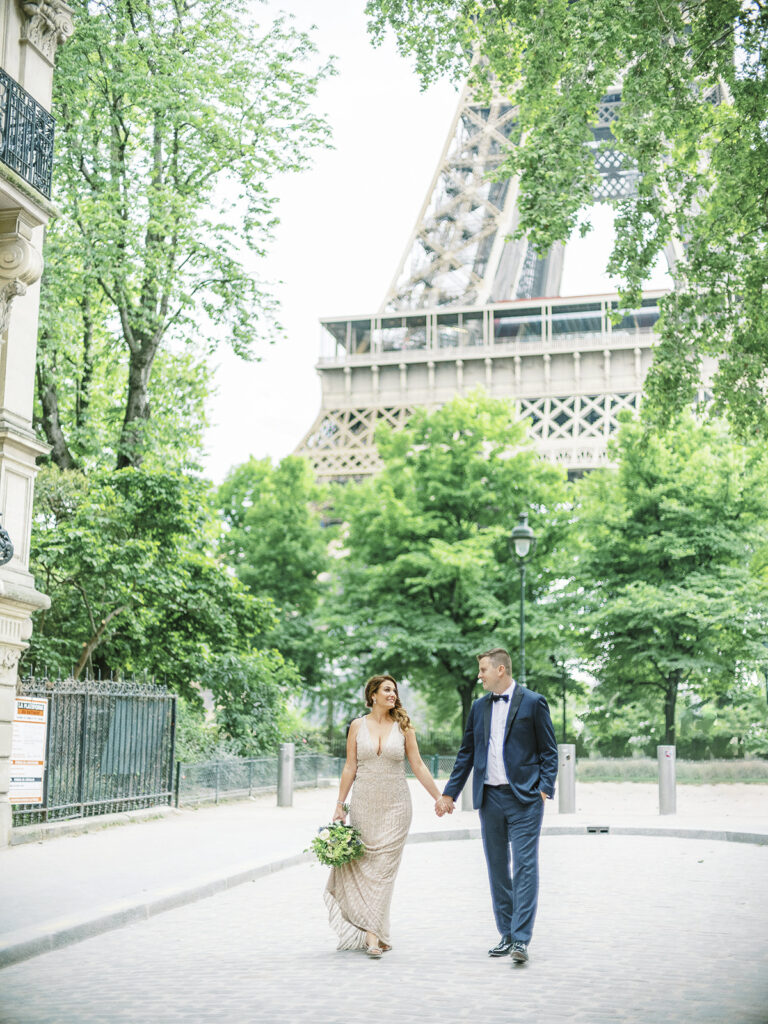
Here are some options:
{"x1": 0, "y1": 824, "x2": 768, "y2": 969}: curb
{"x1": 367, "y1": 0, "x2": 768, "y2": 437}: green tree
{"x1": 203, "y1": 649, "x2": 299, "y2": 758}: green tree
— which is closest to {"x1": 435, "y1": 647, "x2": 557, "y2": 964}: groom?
{"x1": 0, "y1": 824, "x2": 768, "y2": 969}: curb

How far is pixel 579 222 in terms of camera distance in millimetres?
13492

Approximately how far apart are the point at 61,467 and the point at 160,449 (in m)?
3.37

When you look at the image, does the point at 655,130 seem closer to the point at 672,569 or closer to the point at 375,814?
the point at 375,814

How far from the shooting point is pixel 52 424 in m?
23.8

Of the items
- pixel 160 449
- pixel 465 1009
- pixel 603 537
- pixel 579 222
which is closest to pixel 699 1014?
pixel 465 1009

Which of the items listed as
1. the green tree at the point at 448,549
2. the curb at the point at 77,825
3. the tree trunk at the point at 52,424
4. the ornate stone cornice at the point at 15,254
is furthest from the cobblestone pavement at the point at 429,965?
the green tree at the point at 448,549

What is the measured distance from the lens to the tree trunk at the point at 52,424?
23750 mm

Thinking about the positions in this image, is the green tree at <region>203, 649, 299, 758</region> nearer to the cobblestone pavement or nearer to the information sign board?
the information sign board

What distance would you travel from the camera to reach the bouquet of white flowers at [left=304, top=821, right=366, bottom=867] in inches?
293

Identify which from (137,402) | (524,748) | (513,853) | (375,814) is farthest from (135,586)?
(513,853)

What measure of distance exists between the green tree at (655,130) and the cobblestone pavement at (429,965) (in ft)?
23.8

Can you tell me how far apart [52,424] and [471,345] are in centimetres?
3984

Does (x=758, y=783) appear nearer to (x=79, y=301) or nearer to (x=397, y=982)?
(x=79, y=301)

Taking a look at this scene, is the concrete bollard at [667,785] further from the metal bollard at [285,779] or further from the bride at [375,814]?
the bride at [375,814]
